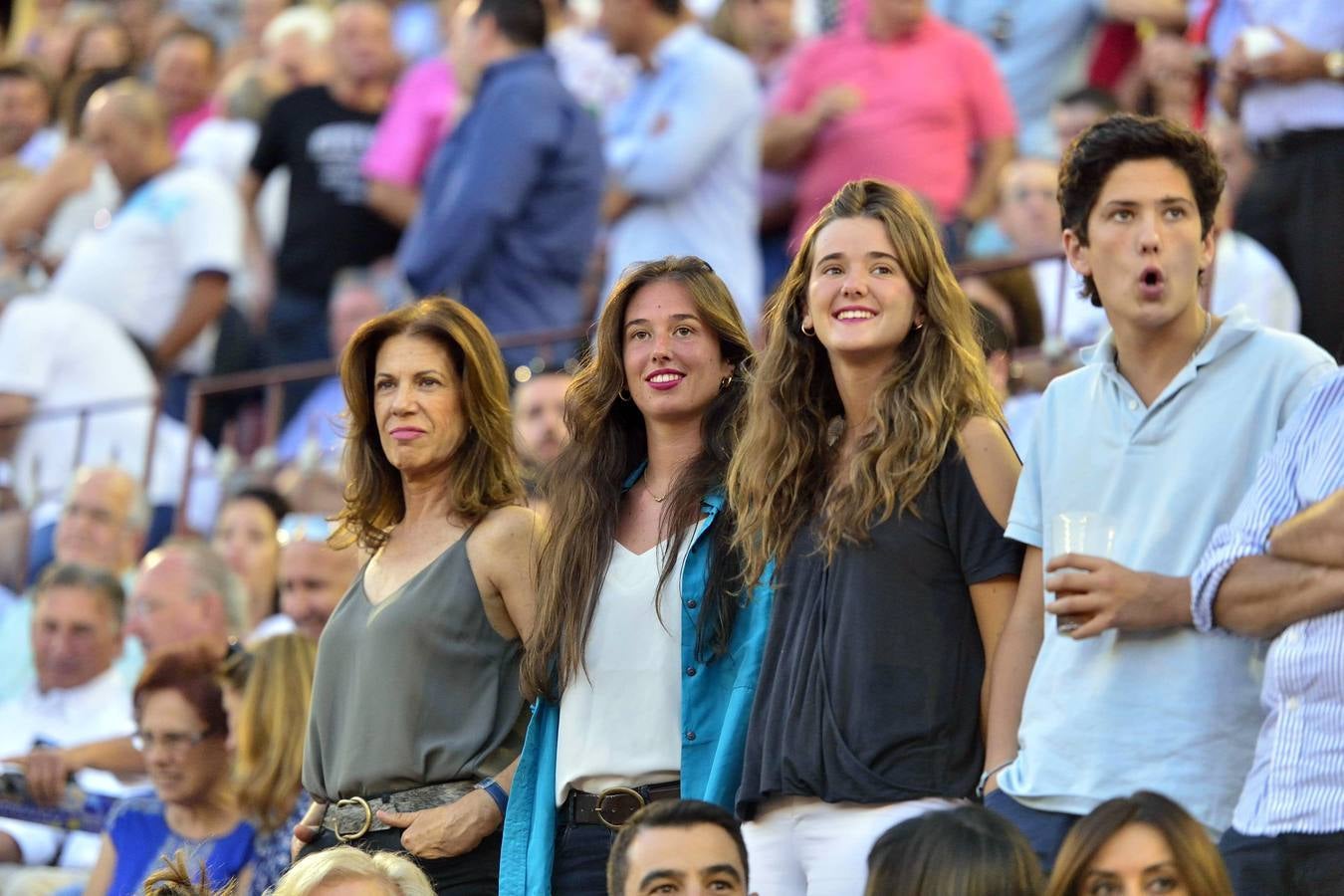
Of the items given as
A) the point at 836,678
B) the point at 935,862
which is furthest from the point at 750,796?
the point at 935,862

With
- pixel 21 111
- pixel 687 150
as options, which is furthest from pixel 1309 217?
pixel 21 111

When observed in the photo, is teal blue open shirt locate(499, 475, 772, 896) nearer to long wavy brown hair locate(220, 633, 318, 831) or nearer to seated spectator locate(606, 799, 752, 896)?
seated spectator locate(606, 799, 752, 896)

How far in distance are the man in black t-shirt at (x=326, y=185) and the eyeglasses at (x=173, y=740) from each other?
12.9 feet

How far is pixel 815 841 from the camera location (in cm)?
430

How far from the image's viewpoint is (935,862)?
12.7 ft

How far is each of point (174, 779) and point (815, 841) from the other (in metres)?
3.12

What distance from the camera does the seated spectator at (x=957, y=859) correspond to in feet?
12.6

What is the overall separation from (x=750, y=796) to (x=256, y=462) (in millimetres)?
6035

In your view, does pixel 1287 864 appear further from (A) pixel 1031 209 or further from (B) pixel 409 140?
(B) pixel 409 140

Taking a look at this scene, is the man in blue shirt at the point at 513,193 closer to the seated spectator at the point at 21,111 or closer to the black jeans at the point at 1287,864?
the seated spectator at the point at 21,111

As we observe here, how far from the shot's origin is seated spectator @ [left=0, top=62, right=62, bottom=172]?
12641 mm

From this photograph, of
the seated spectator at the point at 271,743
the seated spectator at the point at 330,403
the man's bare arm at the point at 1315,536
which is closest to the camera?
the man's bare arm at the point at 1315,536

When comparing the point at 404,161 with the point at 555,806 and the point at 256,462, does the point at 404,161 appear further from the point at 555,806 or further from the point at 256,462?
the point at 555,806

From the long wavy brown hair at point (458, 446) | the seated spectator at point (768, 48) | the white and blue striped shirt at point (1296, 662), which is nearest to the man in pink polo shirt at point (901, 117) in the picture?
the seated spectator at point (768, 48)
